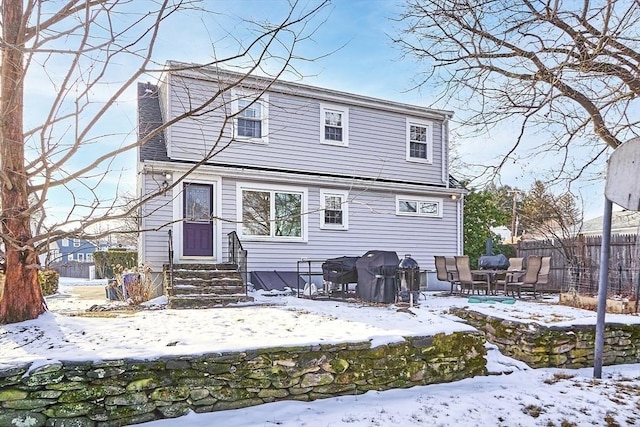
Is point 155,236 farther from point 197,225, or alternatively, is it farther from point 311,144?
point 311,144

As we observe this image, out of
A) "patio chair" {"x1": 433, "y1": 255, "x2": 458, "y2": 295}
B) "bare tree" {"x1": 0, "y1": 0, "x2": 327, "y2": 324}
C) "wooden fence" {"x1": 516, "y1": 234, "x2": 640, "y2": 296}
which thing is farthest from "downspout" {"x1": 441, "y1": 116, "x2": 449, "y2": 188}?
"bare tree" {"x1": 0, "y1": 0, "x2": 327, "y2": 324}

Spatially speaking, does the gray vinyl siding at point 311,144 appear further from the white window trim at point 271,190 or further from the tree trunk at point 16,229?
the tree trunk at point 16,229

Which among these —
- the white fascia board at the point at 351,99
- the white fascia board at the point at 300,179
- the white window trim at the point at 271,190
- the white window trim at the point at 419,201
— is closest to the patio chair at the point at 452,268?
the white window trim at the point at 419,201

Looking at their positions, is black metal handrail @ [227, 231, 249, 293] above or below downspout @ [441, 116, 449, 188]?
below

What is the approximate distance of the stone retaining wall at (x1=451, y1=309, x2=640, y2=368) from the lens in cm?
531

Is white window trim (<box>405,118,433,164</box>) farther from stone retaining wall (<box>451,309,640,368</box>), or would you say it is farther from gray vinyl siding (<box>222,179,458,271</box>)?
stone retaining wall (<box>451,309,640,368</box>)

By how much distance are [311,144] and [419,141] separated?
3620 millimetres

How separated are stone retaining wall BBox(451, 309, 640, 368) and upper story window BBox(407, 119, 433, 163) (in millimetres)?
8081

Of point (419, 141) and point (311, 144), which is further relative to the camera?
point (419, 141)

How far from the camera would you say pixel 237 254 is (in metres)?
9.94

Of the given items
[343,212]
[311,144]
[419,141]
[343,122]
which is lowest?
[343,212]

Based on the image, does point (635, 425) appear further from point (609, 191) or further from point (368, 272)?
point (368, 272)

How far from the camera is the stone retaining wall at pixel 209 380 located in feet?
10.8

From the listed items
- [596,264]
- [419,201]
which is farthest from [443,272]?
[596,264]
